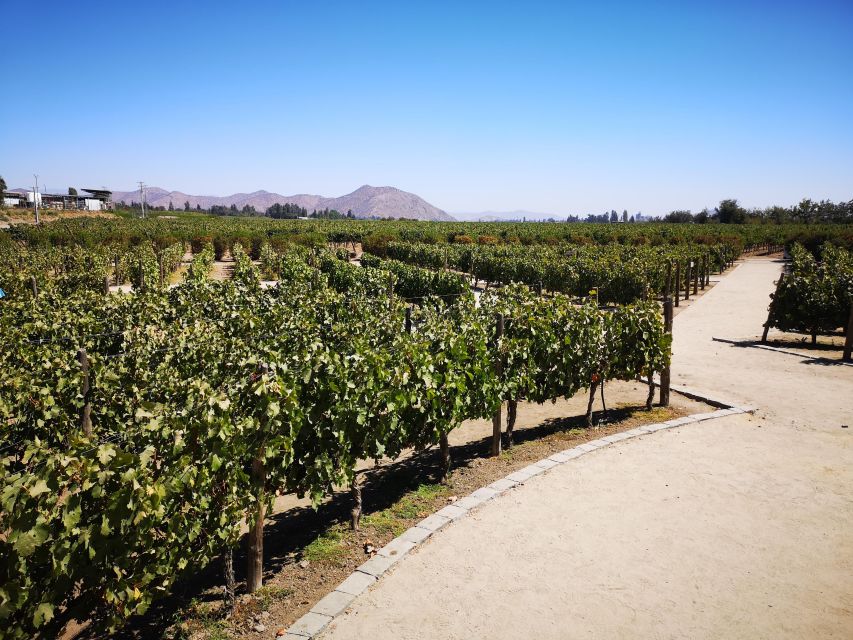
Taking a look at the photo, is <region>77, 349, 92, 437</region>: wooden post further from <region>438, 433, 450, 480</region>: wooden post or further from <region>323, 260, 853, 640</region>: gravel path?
<region>438, 433, 450, 480</region>: wooden post

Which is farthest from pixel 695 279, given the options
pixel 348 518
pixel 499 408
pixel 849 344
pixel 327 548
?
pixel 327 548

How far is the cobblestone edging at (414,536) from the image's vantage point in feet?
14.1

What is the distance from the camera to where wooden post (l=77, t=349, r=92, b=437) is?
6.00m

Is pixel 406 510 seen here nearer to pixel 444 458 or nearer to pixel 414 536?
pixel 414 536

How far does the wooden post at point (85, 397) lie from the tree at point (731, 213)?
112437 millimetres

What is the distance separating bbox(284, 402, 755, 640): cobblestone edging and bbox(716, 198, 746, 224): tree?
106216mm

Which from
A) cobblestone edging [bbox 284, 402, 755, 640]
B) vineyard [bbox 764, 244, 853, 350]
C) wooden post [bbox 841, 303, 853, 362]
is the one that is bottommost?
cobblestone edging [bbox 284, 402, 755, 640]

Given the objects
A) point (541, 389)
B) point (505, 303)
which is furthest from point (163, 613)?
point (505, 303)

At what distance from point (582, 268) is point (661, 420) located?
15.2 meters

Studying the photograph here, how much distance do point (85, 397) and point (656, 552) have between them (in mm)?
6615

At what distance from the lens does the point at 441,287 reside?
20.5m

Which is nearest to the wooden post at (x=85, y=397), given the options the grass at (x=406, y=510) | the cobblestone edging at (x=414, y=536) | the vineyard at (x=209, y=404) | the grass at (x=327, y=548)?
the vineyard at (x=209, y=404)

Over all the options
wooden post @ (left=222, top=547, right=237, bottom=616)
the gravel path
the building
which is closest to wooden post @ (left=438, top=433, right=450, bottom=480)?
the gravel path

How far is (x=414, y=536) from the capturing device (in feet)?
18.0
